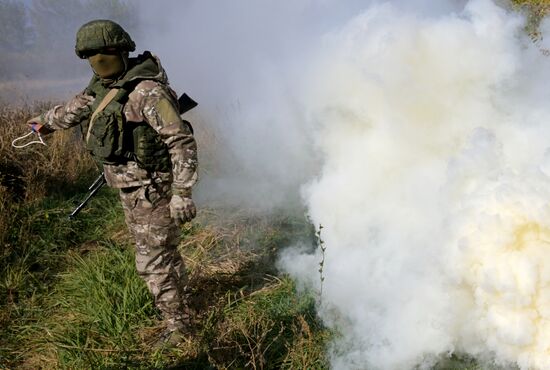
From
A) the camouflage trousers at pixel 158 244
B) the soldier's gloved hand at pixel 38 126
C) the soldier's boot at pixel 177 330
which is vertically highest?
the soldier's gloved hand at pixel 38 126

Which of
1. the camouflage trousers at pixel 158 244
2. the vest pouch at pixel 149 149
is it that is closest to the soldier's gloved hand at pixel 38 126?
the camouflage trousers at pixel 158 244

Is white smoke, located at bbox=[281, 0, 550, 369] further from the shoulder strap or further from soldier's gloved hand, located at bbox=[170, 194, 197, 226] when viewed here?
the shoulder strap

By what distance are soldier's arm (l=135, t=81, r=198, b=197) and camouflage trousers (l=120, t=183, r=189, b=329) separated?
32cm

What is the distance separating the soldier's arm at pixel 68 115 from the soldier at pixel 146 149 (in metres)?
0.09

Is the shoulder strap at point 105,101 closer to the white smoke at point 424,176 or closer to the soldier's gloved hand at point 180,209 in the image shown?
the soldier's gloved hand at point 180,209

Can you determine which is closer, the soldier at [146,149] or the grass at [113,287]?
the soldier at [146,149]

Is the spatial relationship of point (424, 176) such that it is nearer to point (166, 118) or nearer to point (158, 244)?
point (166, 118)

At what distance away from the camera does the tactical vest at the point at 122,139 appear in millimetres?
2688

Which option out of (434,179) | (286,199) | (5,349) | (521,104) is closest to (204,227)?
(286,199)

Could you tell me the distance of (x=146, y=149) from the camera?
2.77 metres

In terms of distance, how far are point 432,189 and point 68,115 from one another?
254cm

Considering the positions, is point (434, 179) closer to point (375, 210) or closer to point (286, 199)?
point (375, 210)

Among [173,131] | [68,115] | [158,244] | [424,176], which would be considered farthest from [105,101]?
[424,176]

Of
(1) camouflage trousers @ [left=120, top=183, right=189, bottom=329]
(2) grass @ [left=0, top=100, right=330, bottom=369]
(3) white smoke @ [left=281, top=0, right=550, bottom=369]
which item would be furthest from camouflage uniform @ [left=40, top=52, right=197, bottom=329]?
→ (3) white smoke @ [left=281, top=0, right=550, bottom=369]
